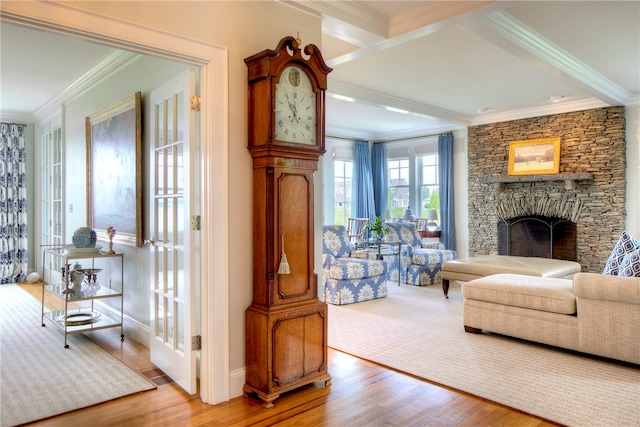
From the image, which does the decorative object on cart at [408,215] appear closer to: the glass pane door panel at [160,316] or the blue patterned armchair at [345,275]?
the blue patterned armchair at [345,275]

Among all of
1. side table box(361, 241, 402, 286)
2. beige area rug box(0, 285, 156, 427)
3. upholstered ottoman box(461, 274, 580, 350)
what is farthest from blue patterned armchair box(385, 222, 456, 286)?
beige area rug box(0, 285, 156, 427)

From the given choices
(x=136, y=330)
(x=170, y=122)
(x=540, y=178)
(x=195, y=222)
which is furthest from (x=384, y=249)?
(x=195, y=222)

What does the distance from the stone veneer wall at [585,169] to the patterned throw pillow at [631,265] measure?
3.05 metres

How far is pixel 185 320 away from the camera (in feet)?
8.91

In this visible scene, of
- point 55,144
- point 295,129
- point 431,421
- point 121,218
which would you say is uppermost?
point 55,144

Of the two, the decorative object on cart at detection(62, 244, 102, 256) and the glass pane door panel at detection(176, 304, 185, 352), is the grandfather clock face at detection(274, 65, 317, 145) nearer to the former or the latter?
the glass pane door panel at detection(176, 304, 185, 352)

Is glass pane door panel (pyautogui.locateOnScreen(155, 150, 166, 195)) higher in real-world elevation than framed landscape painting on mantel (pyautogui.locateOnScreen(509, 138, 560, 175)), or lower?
lower

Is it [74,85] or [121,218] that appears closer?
[121,218]

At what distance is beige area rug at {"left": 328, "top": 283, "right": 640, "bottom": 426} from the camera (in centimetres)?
257

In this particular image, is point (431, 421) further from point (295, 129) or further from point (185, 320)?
point (295, 129)

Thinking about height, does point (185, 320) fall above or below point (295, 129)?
below

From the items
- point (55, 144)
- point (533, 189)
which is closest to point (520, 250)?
point (533, 189)

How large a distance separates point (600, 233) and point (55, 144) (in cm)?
763

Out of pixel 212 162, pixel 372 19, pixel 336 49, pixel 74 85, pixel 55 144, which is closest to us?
pixel 212 162
